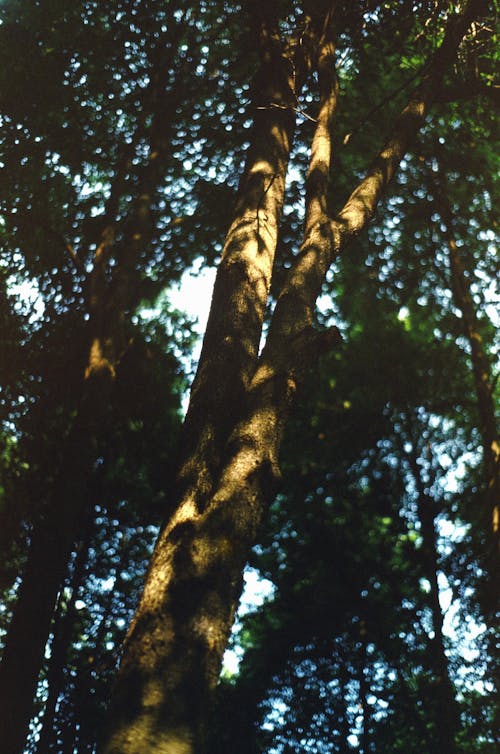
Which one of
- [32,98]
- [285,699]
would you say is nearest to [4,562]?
[285,699]

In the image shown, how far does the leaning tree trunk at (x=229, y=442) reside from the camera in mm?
2402

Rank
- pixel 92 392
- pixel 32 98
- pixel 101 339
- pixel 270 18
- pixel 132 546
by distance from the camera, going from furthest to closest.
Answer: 1. pixel 132 546
2. pixel 32 98
3. pixel 101 339
4. pixel 92 392
5. pixel 270 18

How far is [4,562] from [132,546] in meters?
2.65


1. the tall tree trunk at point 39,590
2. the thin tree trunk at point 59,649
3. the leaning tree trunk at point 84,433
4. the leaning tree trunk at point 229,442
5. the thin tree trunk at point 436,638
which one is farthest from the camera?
the thin tree trunk at point 436,638

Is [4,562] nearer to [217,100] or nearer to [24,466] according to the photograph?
[24,466]

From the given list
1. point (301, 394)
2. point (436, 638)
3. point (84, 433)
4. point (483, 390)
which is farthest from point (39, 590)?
point (436, 638)

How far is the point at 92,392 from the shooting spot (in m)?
9.08

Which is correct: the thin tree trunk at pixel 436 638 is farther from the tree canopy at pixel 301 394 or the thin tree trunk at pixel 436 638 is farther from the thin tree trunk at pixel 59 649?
the thin tree trunk at pixel 59 649

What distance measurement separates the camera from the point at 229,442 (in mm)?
3227

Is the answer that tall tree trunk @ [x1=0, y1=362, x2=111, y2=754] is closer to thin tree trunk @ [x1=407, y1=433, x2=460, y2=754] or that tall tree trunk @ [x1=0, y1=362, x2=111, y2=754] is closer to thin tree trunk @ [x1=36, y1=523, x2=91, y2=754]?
thin tree trunk @ [x1=36, y1=523, x2=91, y2=754]

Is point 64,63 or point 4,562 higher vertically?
point 64,63

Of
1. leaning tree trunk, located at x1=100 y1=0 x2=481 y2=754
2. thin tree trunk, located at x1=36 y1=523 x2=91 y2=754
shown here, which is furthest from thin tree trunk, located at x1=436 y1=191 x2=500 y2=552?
thin tree trunk, located at x1=36 y1=523 x2=91 y2=754

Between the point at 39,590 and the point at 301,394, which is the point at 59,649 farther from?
the point at 301,394

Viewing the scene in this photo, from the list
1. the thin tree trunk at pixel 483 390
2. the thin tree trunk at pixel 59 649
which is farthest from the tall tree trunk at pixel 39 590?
the thin tree trunk at pixel 483 390
